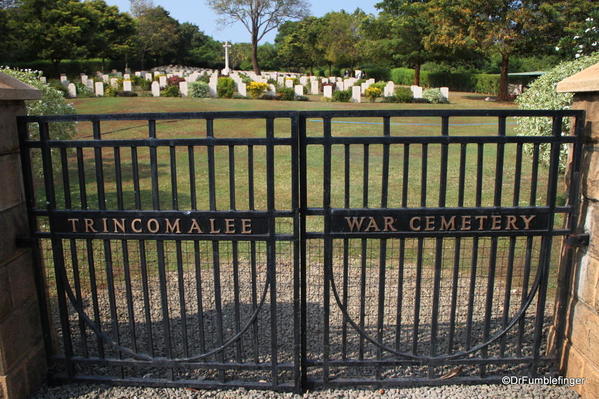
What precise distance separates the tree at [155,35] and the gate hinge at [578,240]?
55694 mm

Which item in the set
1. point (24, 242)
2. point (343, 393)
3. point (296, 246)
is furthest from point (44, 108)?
point (343, 393)

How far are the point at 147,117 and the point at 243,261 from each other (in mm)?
2963

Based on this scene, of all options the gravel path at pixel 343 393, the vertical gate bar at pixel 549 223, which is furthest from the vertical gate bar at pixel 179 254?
the vertical gate bar at pixel 549 223

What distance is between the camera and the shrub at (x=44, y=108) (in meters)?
7.19

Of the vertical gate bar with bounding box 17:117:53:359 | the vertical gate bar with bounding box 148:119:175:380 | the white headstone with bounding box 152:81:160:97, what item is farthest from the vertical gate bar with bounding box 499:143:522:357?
the white headstone with bounding box 152:81:160:97

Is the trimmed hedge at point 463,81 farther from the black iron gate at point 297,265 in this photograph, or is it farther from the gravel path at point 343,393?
the gravel path at point 343,393

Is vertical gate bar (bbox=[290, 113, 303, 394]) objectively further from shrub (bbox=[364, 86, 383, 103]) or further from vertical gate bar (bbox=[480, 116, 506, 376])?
shrub (bbox=[364, 86, 383, 103])

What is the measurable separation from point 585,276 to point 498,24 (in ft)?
89.7

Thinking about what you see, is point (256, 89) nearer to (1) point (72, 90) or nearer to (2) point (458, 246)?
(1) point (72, 90)

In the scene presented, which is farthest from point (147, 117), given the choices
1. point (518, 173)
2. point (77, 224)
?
point (518, 173)

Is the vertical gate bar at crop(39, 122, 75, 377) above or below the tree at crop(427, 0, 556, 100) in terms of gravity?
below

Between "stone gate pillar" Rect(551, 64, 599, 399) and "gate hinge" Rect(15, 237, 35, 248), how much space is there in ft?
11.3

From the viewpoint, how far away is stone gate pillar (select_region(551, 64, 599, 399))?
2.98 m

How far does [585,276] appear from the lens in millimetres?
3109
